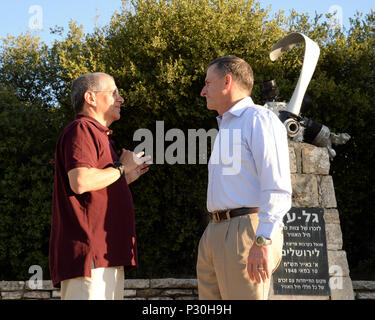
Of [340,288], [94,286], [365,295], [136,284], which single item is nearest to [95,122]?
[94,286]

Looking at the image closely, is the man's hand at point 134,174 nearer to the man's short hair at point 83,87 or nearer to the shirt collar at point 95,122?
the shirt collar at point 95,122

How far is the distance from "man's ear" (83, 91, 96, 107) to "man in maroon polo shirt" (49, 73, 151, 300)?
0.37 feet

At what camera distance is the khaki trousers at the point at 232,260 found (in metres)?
2.49

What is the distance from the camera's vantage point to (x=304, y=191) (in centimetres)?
564

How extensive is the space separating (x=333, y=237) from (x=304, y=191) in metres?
0.65

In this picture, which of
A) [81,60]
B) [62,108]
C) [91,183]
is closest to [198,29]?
[81,60]

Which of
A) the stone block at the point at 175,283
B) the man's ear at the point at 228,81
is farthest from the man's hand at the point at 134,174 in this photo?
the stone block at the point at 175,283

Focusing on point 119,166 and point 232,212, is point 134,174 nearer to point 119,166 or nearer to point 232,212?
point 119,166

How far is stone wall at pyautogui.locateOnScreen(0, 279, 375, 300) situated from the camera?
728cm

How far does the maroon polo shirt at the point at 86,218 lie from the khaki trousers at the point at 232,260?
46 cm

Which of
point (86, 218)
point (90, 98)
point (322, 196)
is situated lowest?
point (86, 218)

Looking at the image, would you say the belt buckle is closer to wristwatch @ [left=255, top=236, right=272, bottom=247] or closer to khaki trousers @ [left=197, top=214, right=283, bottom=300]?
khaki trousers @ [left=197, top=214, right=283, bottom=300]
